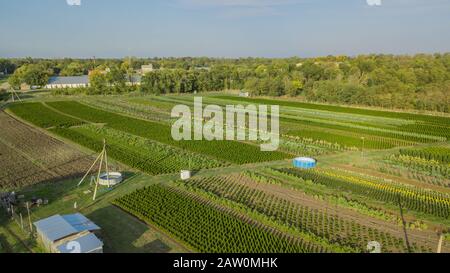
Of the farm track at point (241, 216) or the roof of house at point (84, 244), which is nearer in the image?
the roof of house at point (84, 244)

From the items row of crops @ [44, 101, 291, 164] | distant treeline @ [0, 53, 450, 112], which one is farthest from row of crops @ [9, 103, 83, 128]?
distant treeline @ [0, 53, 450, 112]

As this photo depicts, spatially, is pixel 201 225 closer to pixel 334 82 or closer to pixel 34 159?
pixel 34 159

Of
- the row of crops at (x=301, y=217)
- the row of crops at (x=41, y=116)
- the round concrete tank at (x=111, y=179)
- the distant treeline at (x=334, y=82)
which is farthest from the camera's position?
the distant treeline at (x=334, y=82)

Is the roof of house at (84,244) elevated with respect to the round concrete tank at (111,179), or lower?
lower

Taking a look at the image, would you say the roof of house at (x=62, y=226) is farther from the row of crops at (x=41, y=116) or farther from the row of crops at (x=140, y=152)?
the row of crops at (x=41, y=116)

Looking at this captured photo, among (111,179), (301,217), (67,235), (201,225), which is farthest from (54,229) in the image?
(301,217)

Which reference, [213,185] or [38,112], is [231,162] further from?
[38,112]

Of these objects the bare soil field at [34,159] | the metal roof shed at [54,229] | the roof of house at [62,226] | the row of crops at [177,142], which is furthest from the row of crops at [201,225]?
the row of crops at [177,142]
